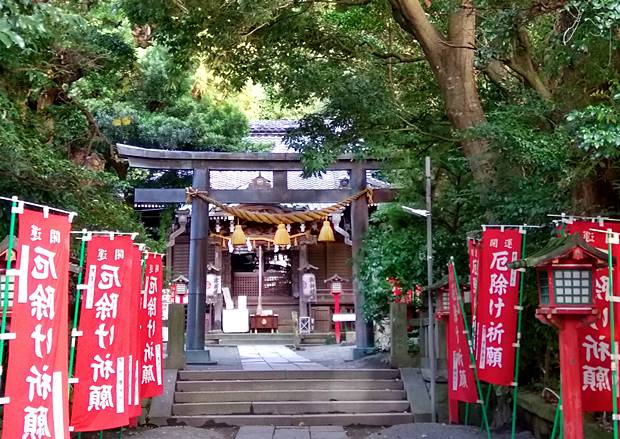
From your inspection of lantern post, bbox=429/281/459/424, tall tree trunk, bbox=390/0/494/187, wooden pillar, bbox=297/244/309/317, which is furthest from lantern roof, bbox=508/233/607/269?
wooden pillar, bbox=297/244/309/317

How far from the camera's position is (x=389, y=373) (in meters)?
11.3

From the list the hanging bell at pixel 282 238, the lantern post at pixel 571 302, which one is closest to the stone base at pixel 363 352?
the hanging bell at pixel 282 238

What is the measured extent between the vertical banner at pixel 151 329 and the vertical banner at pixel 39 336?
9.51 ft

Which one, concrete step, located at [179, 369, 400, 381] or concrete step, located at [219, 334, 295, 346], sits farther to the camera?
concrete step, located at [219, 334, 295, 346]

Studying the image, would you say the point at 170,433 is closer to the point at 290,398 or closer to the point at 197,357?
the point at 290,398

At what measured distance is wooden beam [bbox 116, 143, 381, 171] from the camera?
13.5 meters

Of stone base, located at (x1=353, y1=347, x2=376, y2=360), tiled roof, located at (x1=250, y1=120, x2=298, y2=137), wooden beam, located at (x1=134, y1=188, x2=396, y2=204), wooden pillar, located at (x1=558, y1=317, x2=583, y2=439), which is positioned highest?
tiled roof, located at (x1=250, y1=120, x2=298, y2=137)

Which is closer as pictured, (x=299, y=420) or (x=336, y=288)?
(x=299, y=420)

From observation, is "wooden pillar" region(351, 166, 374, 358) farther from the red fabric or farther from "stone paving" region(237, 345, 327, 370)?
the red fabric

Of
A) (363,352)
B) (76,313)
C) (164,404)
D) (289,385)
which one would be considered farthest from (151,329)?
(363,352)

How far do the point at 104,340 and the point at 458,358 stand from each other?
421cm

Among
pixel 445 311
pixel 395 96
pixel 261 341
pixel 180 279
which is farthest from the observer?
pixel 261 341

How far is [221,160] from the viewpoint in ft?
44.8

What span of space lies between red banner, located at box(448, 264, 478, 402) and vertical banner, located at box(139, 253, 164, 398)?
150 inches
